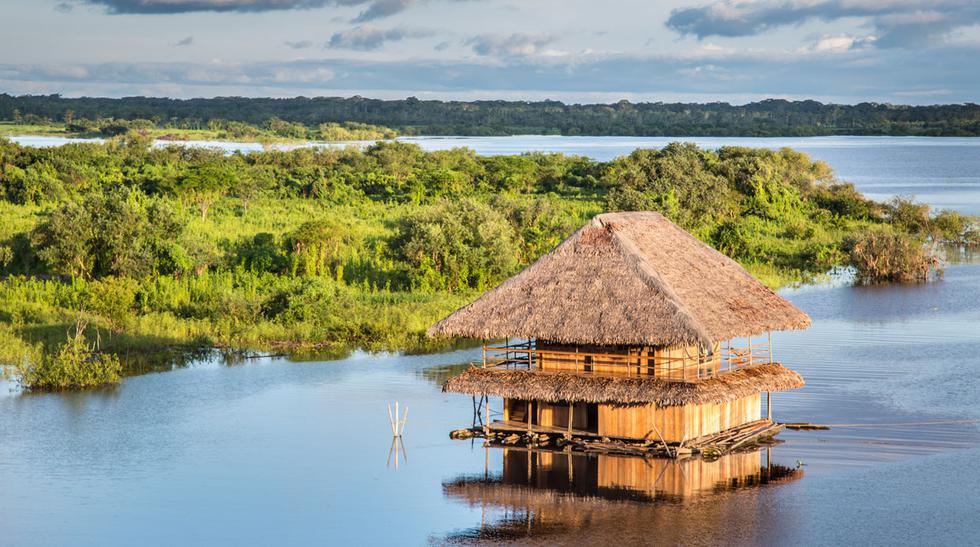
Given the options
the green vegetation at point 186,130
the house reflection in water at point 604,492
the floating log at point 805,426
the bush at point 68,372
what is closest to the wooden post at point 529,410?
the house reflection in water at point 604,492

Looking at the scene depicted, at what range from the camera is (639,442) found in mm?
24234

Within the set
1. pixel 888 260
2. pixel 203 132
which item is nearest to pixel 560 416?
pixel 888 260

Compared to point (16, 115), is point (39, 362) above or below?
below

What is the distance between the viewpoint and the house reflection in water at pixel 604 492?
20188mm

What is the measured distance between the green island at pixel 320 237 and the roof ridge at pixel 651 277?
1333 centimetres

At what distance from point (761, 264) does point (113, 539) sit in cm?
3778

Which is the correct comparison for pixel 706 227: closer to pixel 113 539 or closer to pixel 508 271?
pixel 508 271

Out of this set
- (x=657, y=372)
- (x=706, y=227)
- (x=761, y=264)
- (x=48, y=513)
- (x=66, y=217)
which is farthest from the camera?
(x=706, y=227)

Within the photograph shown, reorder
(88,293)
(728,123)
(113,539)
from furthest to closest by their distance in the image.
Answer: (728,123) → (88,293) → (113,539)

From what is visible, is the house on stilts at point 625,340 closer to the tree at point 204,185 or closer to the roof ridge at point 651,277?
the roof ridge at point 651,277

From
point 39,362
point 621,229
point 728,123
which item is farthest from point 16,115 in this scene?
point 621,229

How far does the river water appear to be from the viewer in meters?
20.3

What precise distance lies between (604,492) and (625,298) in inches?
155

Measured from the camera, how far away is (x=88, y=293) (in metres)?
38.3
